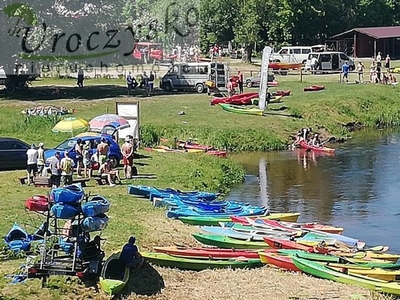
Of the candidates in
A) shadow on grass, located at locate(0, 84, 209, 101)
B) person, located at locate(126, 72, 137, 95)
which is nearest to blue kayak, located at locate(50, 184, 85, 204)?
shadow on grass, located at locate(0, 84, 209, 101)

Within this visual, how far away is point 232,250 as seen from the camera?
755 inches

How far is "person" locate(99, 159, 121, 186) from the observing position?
2620 cm

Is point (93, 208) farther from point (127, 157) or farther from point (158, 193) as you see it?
point (127, 157)

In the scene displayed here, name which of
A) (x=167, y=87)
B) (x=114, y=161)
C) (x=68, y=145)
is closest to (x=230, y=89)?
(x=167, y=87)

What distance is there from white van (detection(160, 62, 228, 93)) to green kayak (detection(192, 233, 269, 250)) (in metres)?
31.8

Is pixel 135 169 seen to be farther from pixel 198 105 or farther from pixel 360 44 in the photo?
pixel 360 44

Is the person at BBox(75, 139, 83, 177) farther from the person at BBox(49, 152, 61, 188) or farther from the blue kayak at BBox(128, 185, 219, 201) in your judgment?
the blue kayak at BBox(128, 185, 219, 201)

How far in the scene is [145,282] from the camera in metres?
16.9

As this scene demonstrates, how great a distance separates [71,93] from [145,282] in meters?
37.1

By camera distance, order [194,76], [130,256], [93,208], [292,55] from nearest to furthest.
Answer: [93,208] < [130,256] < [194,76] < [292,55]

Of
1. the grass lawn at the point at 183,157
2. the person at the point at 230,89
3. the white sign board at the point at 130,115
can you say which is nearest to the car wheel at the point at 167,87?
the grass lawn at the point at 183,157

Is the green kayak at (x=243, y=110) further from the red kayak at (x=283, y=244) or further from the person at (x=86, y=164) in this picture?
the red kayak at (x=283, y=244)

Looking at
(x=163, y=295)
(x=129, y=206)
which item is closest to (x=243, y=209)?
(x=129, y=206)

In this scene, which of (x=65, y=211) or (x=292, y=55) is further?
(x=292, y=55)
